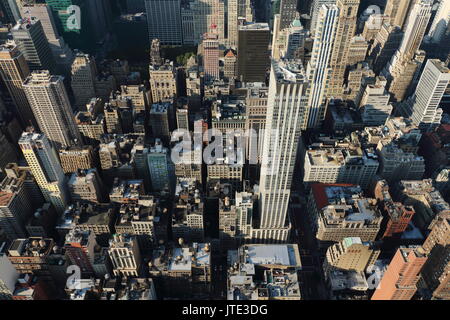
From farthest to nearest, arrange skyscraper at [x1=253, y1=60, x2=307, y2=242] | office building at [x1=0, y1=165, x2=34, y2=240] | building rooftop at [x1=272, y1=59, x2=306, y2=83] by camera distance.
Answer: office building at [x1=0, y1=165, x2=34, y2=240] < skyscraper at [x1=253, y1=60, x2=307, y2=242] < building rooftop at [x1=272, y1=59, x2=306, y2=83]

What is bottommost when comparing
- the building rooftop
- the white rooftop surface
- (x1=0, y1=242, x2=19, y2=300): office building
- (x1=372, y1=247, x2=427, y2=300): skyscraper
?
the white rooftop surface

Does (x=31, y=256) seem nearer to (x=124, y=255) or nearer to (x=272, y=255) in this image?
(x=124, y=255)

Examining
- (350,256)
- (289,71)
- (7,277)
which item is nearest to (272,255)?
(350,256)

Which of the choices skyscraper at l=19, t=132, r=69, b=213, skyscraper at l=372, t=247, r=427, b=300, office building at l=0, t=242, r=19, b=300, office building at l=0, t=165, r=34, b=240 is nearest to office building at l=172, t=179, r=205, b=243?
skyscraper at l=19, t=132, r=69, b=213

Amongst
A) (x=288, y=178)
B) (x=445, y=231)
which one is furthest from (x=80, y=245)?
(x=445, y=231)

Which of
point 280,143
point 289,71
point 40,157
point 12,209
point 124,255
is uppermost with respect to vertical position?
point 289,71

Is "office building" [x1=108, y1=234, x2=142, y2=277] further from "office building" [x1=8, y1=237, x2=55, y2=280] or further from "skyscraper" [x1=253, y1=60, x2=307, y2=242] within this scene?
"skyscraper" [x1=253, y1=60, x2=307, y2=242]
